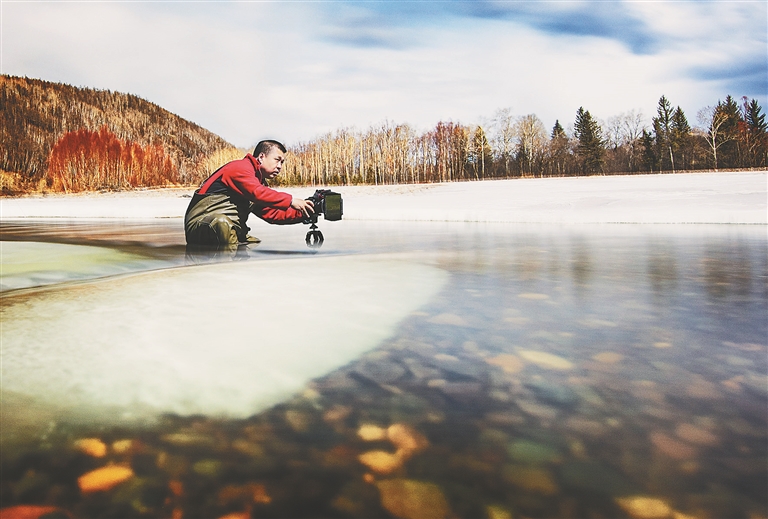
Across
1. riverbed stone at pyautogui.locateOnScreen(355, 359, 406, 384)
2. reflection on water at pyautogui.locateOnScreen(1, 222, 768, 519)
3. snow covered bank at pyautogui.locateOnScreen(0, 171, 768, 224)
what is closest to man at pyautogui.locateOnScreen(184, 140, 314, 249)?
reflection on water at pyautogui.locateOnScreen(1, 222, 768, 519)

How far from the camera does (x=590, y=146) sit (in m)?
69.2

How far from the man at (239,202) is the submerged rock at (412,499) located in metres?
4.83

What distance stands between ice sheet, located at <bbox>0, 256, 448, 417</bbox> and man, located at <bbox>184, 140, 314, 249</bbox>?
181 centimetres

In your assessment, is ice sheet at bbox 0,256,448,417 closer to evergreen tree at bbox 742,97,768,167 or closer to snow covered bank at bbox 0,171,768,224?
snow covered bank at bbox 0,171,768,224

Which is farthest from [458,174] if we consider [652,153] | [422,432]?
[422,432]

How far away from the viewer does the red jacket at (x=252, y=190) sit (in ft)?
19.7

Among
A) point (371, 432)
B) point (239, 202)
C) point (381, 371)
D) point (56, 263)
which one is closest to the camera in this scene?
point (371, 432)

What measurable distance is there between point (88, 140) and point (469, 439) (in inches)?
3000

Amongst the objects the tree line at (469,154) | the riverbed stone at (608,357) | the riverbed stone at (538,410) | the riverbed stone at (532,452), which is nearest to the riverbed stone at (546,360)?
the riverbed stone at (608,357)

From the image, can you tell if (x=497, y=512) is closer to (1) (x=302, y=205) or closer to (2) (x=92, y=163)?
(1) (x=302, y=205)

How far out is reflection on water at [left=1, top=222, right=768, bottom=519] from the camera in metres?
1.24

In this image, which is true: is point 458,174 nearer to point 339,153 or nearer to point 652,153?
point 339,153

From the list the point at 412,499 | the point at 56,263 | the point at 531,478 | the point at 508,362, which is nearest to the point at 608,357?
the point at 508,362

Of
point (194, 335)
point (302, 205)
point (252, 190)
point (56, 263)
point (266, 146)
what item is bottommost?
point (194, 335)
